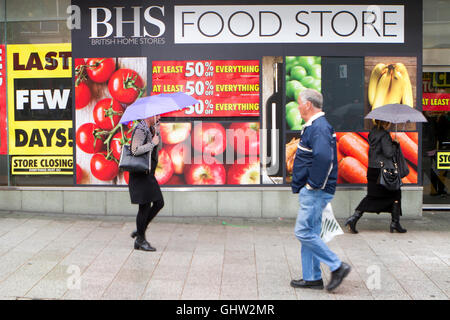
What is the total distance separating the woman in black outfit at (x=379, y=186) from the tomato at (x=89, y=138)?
395cm

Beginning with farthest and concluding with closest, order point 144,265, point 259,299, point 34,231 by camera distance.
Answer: point 34,231 → point 144,265 → point 259,299

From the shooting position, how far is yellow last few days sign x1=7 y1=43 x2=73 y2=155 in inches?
325

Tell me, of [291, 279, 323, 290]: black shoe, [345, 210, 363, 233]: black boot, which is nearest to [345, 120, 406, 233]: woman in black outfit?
[345, 210, 363, 233]: black boot

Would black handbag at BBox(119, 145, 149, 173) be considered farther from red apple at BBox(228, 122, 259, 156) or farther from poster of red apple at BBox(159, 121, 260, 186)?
red apple at BBox(228, 122, 259, 156)

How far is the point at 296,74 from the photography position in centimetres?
812

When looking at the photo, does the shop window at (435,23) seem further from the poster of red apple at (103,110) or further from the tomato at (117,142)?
the tomato at (117,142)

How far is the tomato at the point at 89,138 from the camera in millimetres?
8234

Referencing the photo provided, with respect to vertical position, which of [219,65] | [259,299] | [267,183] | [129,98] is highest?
[219,65]

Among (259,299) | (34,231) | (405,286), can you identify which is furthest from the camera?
(34,231)

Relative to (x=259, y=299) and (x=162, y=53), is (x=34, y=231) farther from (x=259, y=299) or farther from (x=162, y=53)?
(x=259, y=299)

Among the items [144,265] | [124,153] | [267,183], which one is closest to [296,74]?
[267,183]

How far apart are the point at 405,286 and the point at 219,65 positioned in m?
4.44

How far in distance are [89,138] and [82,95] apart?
676mm

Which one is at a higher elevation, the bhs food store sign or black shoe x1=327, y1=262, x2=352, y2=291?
the bhs food store sign
